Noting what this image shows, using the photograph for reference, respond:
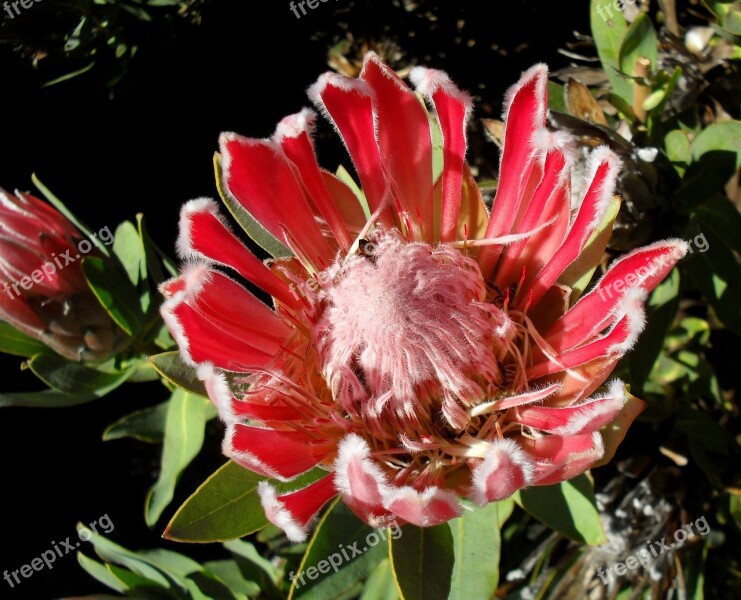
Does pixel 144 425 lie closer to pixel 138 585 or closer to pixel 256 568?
pixel 138 585

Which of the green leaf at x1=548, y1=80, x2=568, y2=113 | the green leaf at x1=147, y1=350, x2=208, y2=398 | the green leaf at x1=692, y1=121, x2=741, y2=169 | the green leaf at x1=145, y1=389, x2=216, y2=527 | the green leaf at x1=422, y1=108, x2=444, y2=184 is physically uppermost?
the green leaf at x1=422, y1=108, x2=444, y2=184

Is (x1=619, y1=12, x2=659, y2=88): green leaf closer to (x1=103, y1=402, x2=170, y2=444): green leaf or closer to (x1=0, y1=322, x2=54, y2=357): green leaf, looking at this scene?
(x1=103, y1=402, x2=170, y2=444): green leaf

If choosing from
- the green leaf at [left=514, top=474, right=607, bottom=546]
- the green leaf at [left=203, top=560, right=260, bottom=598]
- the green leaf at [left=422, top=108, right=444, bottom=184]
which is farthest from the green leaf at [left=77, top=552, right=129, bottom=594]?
the green leaf at [left=422, top=108, right=444, bottom=184]

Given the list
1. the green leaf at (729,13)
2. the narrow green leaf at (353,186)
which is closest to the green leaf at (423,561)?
the narrow green leaf at (353,186)

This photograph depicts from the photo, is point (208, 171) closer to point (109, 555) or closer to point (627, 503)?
point (109, 555)

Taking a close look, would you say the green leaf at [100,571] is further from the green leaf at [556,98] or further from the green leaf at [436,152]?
the green leaf at [556,98]

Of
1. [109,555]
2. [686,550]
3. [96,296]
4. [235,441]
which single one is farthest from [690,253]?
[109,555]

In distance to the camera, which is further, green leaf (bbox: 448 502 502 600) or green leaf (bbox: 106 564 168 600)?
green leaf (bbox: 106 564 168 600)
